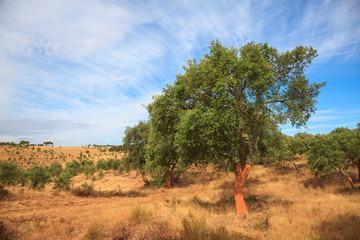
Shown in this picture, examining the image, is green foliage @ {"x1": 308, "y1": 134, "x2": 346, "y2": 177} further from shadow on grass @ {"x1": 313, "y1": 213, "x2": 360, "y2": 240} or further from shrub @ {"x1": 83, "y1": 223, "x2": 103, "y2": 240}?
shrub @ {"x1": 83, "y1": 223, "x2": 103, "y2": 240}

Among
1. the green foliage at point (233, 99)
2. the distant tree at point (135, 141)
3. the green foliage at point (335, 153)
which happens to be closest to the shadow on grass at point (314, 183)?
the green foliage at point (335, 153)

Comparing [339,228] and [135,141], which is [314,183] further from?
[135,141]

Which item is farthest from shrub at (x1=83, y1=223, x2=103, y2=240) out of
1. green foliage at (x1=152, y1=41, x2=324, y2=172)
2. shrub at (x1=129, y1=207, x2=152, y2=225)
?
green foliage at (x1=152, y1=41, x2=324, y2=172)

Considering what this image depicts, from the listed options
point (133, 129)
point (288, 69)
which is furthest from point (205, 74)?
point (133, 129)

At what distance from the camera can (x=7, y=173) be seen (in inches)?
986

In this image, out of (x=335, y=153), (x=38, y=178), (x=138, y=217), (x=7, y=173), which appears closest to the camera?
(x=138, y=217)

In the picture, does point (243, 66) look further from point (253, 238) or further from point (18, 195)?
point (18, 195)

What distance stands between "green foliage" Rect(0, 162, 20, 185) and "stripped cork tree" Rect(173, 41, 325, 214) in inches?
1084

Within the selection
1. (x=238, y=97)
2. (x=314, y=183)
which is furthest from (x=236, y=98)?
(x=314, y=183)

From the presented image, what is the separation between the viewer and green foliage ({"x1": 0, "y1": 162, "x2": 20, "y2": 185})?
80.8ft

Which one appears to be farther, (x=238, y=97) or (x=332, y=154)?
(x=332, y=154)

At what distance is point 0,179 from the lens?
24.4 m

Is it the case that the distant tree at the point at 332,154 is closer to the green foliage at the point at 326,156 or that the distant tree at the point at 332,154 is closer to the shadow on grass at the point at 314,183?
the green foliage at the point at 326,156

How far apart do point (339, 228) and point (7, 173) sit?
36.3 m
